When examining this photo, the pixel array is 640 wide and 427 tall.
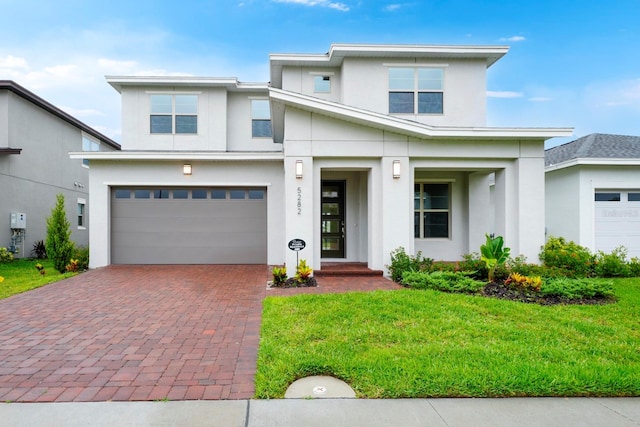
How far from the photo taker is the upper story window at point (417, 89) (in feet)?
37.9

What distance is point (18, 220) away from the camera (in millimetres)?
13914

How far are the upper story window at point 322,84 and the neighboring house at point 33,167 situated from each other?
11.1 m

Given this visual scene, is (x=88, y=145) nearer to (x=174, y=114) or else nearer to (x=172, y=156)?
(x=174, y=114)

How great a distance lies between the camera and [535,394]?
3.37 metres

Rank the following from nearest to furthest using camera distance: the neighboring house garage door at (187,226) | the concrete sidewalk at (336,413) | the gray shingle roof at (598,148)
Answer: the concrete sidewalk at (336,413) < the neighboring house garage door at (187,226) < the gray shingle roof at (598,148)

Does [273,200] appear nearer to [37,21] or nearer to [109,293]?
[109,293]

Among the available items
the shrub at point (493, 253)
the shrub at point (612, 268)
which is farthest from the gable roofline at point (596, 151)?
the shrub at point (493, 253)

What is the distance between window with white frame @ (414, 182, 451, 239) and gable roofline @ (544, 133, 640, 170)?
13.4 feet

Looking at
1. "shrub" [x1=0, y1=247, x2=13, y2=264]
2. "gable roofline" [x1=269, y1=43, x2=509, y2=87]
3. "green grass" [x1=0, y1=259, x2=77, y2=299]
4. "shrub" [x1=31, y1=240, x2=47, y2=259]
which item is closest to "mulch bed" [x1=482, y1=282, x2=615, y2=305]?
"gable roofline" [x1=269, y1=43, x2=509, y2=87]

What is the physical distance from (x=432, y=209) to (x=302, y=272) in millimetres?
5364

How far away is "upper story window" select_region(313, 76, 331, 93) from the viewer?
12227mm

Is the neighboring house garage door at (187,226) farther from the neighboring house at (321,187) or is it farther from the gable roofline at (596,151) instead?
the gable roofline at (596,151)

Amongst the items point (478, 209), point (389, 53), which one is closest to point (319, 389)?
point (478, 209)

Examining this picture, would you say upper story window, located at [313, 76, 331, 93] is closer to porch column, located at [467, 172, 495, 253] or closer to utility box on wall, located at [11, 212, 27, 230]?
porch column, located at [467, 172, 495, 253]
